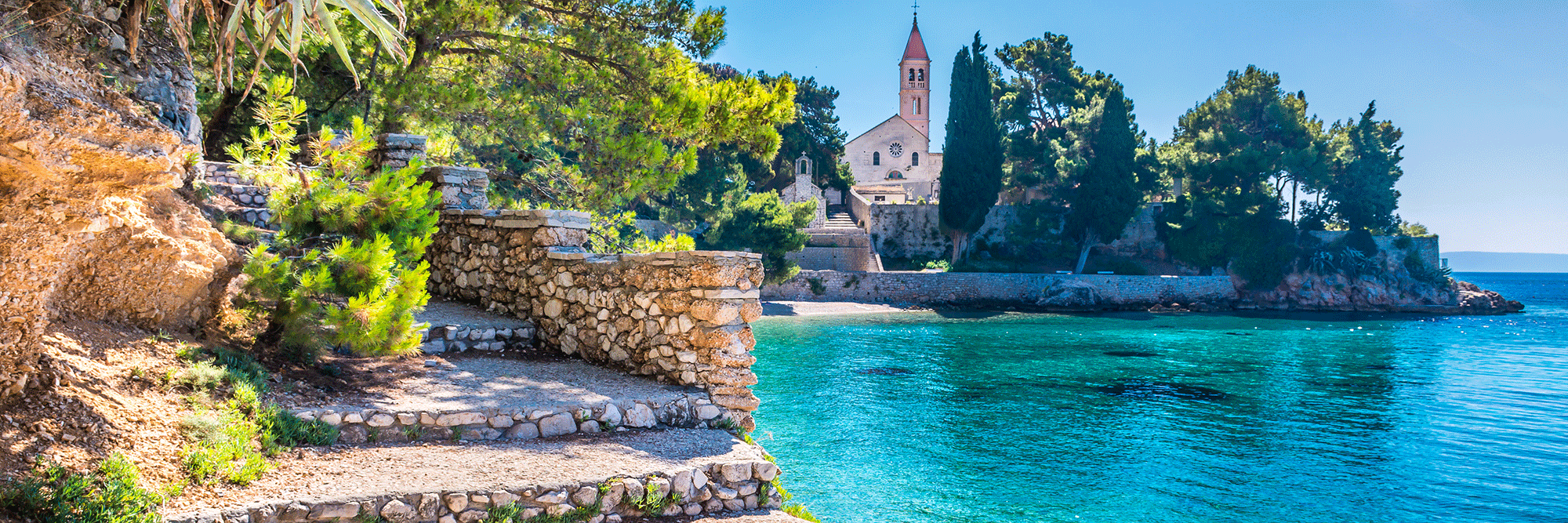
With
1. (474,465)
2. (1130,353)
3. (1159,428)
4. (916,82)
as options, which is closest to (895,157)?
(916,82)

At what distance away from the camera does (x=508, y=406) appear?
4.89m

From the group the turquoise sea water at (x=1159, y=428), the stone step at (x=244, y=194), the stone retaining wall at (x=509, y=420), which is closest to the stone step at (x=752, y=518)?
the stone retaining wall at (x=509, y=420)

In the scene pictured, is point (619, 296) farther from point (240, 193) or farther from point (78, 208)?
point (240, 193)

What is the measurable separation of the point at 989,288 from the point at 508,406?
30971 millimetres

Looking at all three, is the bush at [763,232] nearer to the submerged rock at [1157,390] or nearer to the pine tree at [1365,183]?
the submerged rock at [1157,390]

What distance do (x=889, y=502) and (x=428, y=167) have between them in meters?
5.56

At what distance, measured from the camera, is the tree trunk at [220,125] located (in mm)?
8375

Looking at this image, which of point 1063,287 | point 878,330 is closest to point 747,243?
point 878,330

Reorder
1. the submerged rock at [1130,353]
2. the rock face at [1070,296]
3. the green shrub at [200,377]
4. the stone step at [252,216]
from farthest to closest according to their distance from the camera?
1. the rock face at [1070,296]
2. the submerged rock at [1130,353]
3. the stone step at [252,216]
4. the green shrub at [200,377]

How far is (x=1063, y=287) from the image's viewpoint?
1339 inches

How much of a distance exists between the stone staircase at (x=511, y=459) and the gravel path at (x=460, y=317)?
2.46 feet

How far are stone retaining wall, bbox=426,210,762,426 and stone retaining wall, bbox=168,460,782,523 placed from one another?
0.96 m

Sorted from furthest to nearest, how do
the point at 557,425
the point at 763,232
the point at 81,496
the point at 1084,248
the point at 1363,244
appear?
1. the point at 1363,244
2. the point at 1084,248
3. the point at 763,232
4. the point at 557,425
5. the point at 81,496

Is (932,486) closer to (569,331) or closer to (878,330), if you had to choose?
(569,331)
